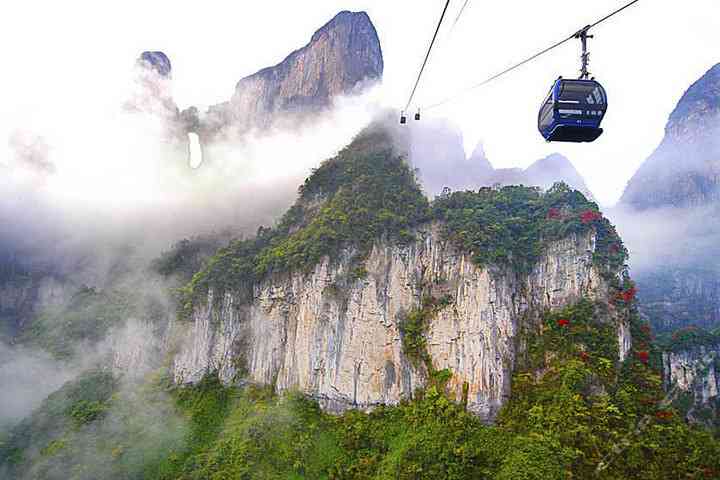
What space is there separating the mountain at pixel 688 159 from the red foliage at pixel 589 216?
50.8 meters

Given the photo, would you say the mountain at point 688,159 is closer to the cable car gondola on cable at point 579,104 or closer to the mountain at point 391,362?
the mountain at point 391,362

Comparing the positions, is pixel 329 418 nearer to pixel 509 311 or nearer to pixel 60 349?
pixel 509 311

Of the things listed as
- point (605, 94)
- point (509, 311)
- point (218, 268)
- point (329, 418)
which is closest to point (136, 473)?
point (329, 418)

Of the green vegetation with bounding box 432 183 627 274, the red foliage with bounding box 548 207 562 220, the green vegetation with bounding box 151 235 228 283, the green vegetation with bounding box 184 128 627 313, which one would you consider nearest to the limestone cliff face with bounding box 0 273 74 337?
the green vegetation with bounding box 151 235 228 283

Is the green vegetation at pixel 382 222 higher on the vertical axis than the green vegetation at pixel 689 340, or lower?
higher

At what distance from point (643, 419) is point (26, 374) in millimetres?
57434

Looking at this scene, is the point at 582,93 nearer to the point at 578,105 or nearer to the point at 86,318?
the point at 578,105

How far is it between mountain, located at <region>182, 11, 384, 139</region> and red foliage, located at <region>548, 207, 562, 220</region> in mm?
31645

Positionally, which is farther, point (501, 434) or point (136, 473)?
point (136, 473)

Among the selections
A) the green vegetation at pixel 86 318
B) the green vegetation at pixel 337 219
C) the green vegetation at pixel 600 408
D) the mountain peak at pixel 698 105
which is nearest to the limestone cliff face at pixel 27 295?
the green vegetation at pixel 86 318

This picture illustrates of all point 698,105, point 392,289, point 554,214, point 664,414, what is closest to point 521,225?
point 554,214

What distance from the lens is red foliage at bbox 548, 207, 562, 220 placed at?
38969mm

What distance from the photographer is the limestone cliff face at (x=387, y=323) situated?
1399 inches

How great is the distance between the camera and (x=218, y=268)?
4797cm
